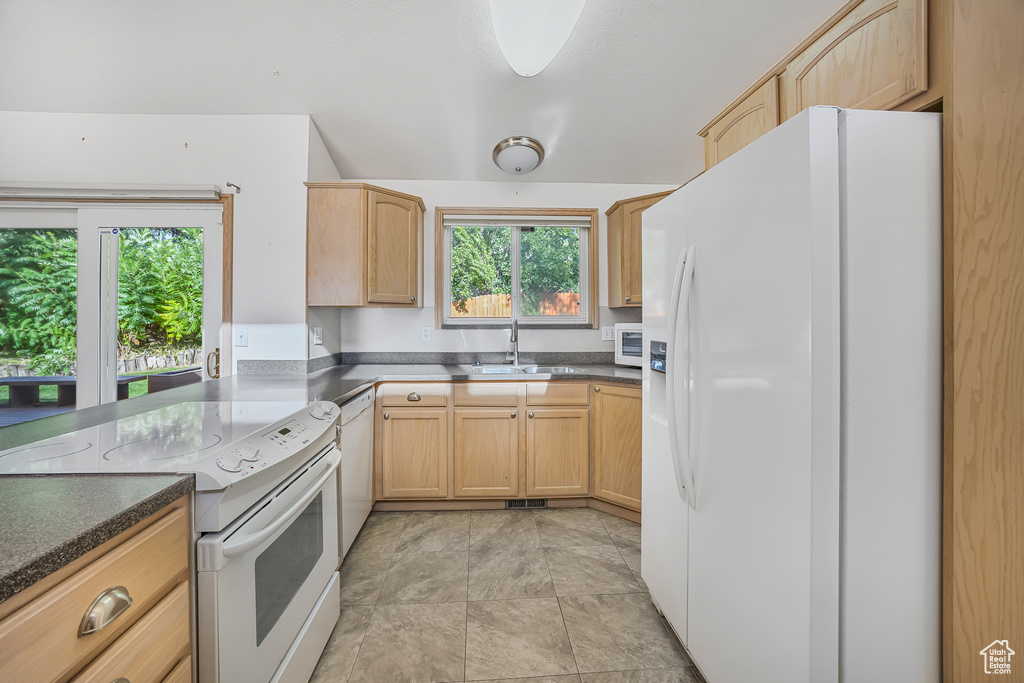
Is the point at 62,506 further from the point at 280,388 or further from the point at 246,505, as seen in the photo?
the point at 280,388

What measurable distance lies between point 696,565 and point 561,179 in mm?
2637

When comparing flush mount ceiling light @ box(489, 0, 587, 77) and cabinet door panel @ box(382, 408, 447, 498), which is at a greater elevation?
flush mount ceiling light @ box(489, 0, 587, 77)

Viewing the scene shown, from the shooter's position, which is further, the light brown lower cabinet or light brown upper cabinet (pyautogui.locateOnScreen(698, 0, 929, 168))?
the light brown lower cabinet

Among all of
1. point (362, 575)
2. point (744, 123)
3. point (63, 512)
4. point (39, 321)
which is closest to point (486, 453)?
point (362, 575)

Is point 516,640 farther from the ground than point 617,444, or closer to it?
closer to it

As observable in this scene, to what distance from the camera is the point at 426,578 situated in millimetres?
1738

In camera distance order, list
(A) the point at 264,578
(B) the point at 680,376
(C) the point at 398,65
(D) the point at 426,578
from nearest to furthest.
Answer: (A) the point at 264,578 → (B) the point at 680,376 → (D) the point at 426,578 → (C) the point at 398,65

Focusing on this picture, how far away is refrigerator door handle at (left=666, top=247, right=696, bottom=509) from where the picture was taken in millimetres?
1145

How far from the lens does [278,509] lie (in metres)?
0.97

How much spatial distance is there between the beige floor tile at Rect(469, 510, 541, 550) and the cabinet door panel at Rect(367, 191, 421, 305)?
5.02ft

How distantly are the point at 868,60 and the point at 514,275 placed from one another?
228 cm

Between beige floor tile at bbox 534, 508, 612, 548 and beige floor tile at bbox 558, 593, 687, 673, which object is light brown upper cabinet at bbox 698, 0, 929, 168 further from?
beige floor tile at bbox 534, 508, 612, 548

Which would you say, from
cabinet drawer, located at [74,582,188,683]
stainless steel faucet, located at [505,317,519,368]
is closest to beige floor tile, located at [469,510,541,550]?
stainless steel faucet, located at [505,317,519,368]

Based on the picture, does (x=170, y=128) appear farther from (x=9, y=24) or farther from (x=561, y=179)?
(x=561, y=179)
